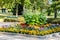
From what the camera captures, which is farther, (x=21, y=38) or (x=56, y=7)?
(x=56, y=7)

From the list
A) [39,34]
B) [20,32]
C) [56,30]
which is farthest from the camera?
[56,30]

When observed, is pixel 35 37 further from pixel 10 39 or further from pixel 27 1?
pixel 27 1

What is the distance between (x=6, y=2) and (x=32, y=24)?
14.9m

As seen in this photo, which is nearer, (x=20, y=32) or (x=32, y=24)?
(x=20, y=32)

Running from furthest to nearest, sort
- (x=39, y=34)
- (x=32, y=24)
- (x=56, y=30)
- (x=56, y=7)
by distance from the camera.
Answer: (x=56, y=7)
(x=32, y=24)
(x=56, y=30)
(x=39, y=34)

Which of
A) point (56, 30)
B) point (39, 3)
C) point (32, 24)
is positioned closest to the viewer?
point (56, 30)

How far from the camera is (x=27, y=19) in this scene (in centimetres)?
1404

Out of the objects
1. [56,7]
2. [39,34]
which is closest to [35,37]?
[39,34]

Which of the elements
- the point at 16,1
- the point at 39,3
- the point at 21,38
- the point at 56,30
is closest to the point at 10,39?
the point at 21,38

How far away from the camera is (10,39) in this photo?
10.2 metres

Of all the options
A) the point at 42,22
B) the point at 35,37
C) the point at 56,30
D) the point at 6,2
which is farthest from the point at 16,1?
the point at 35,37

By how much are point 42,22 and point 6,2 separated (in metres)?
14.7

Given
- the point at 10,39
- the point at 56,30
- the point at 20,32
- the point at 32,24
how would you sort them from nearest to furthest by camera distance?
the point at 10,39 → the point at 20,32 → the point at 56,30 → the point at 32,24

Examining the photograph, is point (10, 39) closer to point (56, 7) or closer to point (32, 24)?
point (32, 24)
